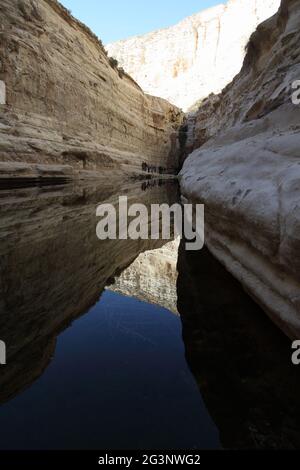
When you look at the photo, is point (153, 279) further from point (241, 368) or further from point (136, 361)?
point (241, 368)

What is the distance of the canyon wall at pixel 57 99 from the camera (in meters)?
9.95

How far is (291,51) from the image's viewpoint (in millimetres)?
5805

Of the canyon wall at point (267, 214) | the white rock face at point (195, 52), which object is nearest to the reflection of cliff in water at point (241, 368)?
the canyon wall at point (267, 214)

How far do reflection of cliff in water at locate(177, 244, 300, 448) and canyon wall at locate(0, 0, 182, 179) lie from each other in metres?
7.68

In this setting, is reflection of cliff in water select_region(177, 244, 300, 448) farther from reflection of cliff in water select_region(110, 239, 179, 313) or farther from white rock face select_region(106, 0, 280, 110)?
white rock face select_region(106, 0, 280, 110)

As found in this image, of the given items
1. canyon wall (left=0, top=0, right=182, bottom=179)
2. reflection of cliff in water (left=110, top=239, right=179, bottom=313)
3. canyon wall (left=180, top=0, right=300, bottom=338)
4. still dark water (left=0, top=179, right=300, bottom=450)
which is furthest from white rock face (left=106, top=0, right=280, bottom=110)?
still dark water (left=0, top=179, right=300, bottom=450)

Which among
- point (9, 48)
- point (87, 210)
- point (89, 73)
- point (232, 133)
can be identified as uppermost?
point (89, 73)

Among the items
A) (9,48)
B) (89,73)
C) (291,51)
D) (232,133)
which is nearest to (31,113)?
(9,48)

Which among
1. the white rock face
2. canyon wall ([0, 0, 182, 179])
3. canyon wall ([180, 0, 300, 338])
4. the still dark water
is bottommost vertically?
the still dark water

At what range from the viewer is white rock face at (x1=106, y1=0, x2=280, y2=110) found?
50.6 metres

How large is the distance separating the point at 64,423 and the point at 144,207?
6847 mm

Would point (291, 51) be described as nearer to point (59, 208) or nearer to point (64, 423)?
point (59, 208)

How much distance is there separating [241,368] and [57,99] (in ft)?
44.3

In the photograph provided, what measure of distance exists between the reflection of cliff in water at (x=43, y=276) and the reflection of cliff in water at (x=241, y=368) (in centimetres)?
86
